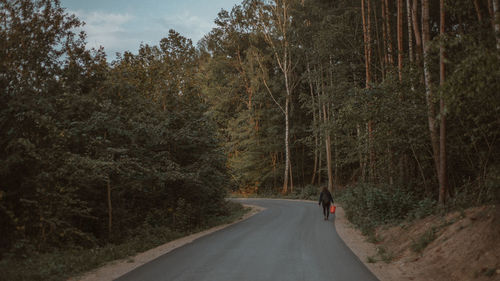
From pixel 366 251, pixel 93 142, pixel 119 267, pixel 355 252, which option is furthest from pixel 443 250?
pixel 93 142

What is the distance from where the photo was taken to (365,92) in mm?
13594

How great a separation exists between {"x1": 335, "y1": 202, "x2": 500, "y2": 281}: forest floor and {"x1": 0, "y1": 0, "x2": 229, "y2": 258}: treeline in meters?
8.51

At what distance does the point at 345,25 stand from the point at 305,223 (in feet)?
41.7

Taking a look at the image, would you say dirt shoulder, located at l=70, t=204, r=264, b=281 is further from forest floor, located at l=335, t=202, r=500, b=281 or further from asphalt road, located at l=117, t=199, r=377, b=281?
forest floor, located at l=335, t=202, r=500, b=281

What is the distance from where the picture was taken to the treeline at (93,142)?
34.5ft

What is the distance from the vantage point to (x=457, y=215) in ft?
29.0

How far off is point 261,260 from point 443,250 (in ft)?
12.6

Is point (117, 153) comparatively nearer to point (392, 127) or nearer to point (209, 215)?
point (209, 215)

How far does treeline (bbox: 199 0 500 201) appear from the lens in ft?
28.5

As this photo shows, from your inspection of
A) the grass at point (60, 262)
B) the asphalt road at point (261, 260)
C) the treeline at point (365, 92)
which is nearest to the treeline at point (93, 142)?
the grass at point (60, 262)

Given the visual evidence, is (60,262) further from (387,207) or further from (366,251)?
(387,207)

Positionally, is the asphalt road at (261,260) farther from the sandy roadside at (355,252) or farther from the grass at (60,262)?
the grass at (60,262)

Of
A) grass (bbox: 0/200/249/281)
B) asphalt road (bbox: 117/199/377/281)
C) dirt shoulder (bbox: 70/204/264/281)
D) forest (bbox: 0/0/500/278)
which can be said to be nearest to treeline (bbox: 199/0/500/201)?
forest (bbox: 0/0/500/278)

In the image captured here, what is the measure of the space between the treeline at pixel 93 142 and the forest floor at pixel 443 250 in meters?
8.51
